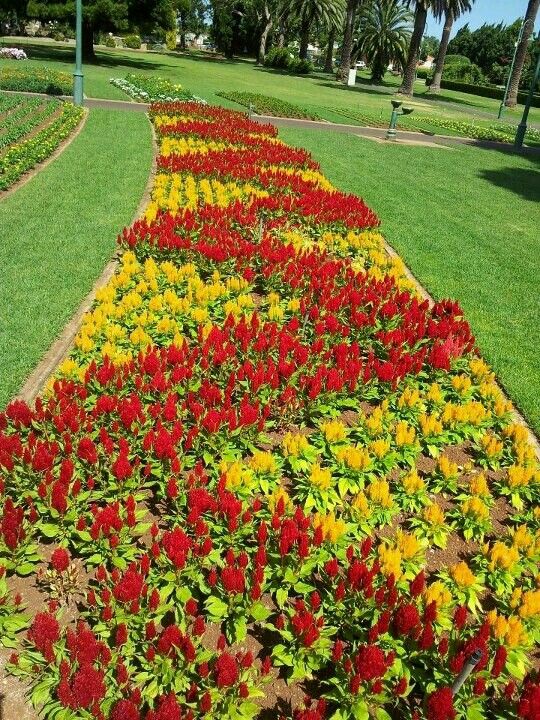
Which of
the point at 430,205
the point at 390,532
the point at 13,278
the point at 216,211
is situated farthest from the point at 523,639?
the point at 430,205

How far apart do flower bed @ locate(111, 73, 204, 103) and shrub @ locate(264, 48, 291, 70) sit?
3721 centimetres

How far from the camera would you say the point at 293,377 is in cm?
519

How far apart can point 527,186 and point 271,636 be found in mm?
17453

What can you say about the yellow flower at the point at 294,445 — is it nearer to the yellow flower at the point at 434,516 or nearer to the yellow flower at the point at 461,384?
the yellow flower at the point at 434,516

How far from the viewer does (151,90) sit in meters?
25.1

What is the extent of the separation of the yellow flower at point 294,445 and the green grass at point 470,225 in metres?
2.48

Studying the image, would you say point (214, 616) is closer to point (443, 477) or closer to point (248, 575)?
point (248, 575)

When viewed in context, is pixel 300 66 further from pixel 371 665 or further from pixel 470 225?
pixel 371 665

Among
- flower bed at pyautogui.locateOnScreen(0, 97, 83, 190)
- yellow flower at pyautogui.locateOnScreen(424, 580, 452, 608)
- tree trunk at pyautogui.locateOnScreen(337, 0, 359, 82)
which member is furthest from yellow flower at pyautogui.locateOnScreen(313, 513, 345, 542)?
tree trunk at pyautogui.locateOnScreen(337, 0, 359, 82)

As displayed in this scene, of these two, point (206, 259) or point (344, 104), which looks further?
point (344, 104)

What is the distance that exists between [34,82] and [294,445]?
24640 mm

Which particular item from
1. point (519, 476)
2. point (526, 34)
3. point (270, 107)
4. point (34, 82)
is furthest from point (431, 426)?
point (526, 34)

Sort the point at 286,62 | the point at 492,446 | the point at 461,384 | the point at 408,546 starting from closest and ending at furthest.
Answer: the point at 408,546 → the point at 492,446 → the point at 461,384 → the point at 286,62

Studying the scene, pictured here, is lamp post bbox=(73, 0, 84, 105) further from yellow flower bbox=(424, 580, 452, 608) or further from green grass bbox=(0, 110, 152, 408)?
yellow flower bbox=(424, 580, 452, 608)
